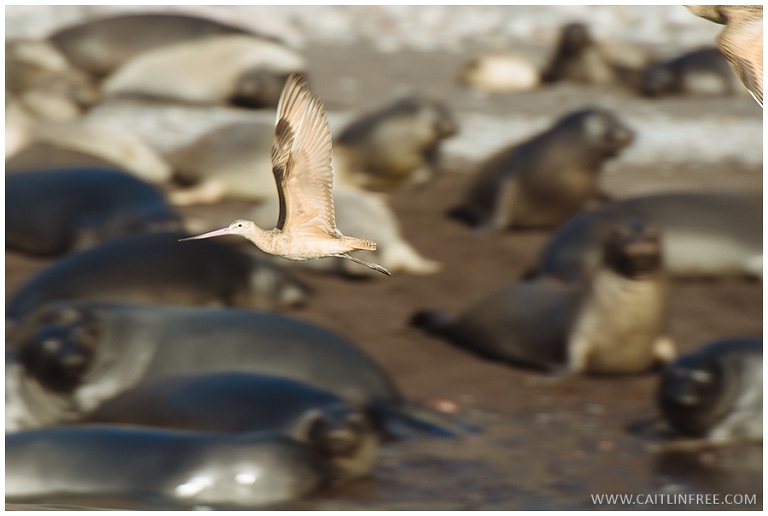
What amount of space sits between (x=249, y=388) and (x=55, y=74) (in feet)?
25.0

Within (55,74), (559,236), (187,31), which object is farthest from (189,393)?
(187,31)

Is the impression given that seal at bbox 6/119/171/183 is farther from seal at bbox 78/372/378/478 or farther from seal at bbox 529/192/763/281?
seal at bbox 78/372/378/478

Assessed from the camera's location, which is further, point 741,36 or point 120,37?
point 120,37

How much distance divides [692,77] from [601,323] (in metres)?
7.36

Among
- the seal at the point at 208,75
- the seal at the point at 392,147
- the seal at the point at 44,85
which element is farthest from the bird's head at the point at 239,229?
the seal at the point at 208,75

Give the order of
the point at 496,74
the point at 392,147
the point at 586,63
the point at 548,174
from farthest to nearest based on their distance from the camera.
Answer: the point at 586,63
the point at 496,74
the point at 392,147
the point at 548,174

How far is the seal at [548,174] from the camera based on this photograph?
8805 millimetres

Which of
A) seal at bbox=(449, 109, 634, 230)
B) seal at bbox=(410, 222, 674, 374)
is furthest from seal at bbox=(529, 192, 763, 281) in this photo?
seal at bbox=(449, 109, 634, 230)

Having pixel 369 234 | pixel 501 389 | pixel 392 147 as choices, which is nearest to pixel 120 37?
pixel 392 147

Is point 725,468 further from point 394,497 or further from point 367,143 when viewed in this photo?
point 367,143

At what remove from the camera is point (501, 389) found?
5727 mm

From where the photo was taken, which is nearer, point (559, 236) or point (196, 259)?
point (196, 259)

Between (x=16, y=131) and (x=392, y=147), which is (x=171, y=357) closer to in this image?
(x=16, y=131)

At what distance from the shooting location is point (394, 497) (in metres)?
4.22
